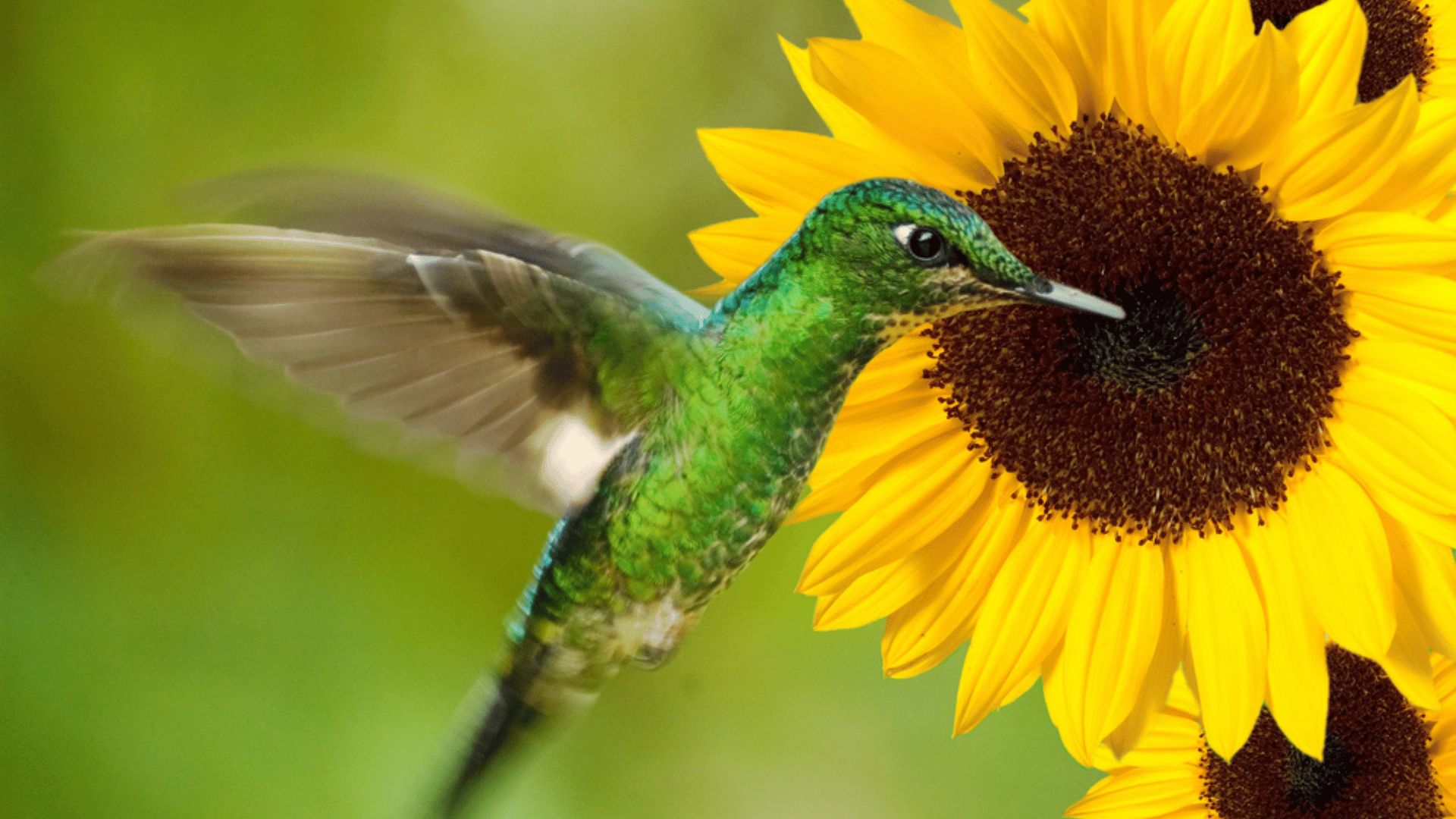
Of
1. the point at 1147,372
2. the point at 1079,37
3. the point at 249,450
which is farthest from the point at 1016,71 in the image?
the point at 249,450

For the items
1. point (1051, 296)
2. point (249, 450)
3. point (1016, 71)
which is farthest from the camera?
point (249, 450)

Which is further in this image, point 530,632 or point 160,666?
point 160,666

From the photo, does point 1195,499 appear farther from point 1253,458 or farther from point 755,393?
point 755,393

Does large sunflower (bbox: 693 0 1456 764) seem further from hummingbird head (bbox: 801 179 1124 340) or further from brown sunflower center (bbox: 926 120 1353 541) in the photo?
hummingbird head (bbox: 801 179 1124 340)

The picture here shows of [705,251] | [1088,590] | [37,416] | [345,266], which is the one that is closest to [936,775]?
[1088,590]

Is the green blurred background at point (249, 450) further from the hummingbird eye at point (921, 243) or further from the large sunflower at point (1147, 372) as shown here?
the hummingbird eye at point (921, 243)

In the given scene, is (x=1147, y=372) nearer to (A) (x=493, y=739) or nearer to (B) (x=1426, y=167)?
(B) (x=1426, y=167)

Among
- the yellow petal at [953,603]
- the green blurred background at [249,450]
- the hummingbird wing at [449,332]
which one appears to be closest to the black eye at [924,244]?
the hummingbird wing at [449,332]
